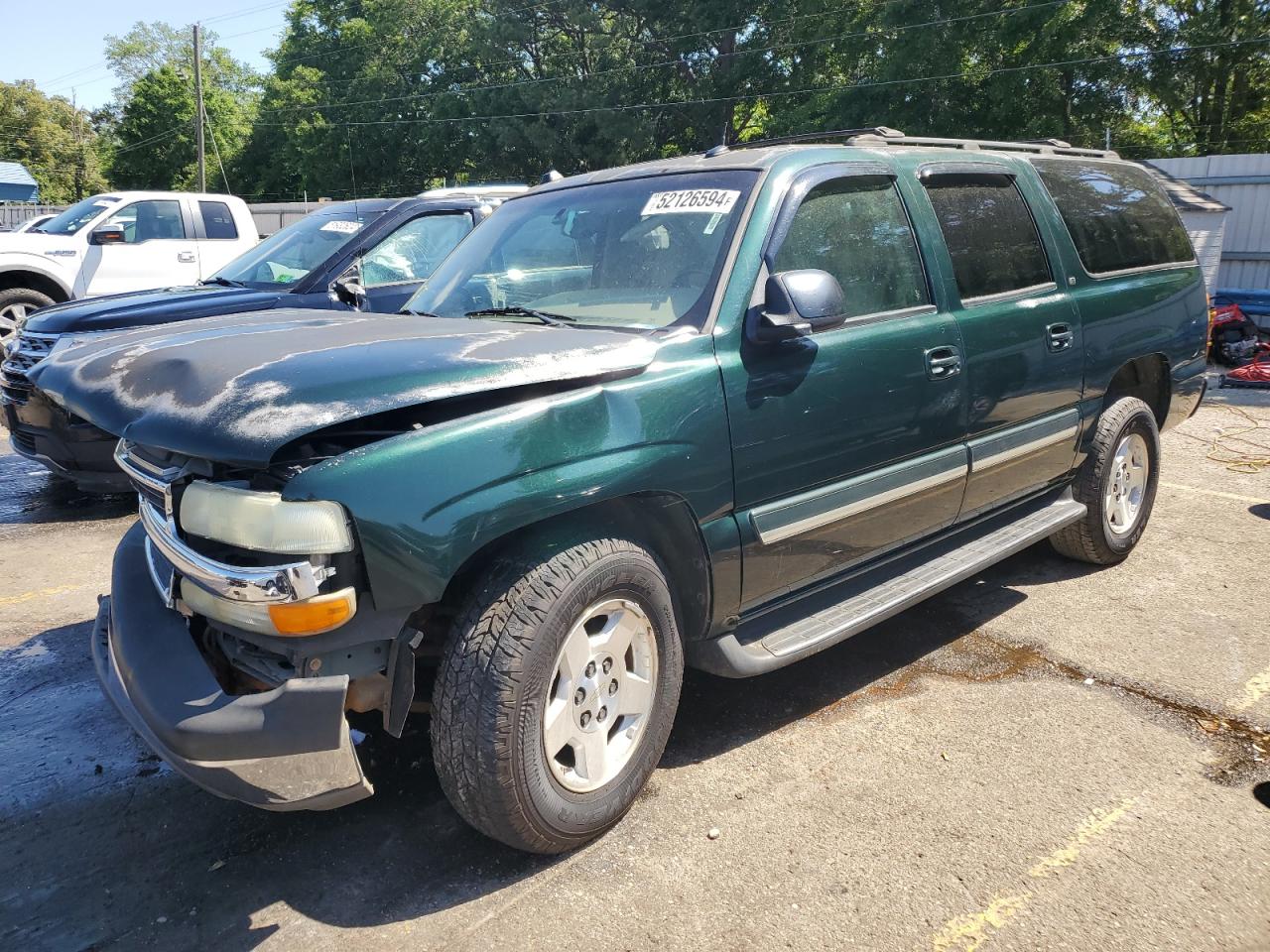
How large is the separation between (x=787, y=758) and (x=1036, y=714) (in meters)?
1.01

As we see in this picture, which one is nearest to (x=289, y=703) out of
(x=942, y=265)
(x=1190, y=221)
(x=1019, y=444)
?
(x=942, y=265)

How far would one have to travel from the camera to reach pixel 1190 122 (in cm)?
2506

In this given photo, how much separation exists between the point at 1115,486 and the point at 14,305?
10.9 metres

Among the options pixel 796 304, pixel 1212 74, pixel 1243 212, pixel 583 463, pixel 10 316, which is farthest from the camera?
pixel 1212 74

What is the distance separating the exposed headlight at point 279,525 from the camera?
2.19m

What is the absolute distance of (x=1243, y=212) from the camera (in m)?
→ 13.9

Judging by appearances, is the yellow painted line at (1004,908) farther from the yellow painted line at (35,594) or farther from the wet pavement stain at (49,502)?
the wet pavement stain at (49,502)

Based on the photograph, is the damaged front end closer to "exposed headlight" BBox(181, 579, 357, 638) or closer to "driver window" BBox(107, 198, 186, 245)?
"exposed headlight" BBox(181, 579, 357, 638)

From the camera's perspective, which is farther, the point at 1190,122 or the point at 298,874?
the point at 1190,122

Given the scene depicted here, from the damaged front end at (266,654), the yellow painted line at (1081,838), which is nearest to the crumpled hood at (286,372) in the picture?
the damaged front end at (266,654)

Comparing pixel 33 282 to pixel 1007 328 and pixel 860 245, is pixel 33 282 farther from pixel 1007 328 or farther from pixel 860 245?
pixel 1007 328

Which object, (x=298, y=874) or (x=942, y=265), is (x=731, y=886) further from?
(x=942, y=265)

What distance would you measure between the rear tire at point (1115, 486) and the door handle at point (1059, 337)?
2.04 feet

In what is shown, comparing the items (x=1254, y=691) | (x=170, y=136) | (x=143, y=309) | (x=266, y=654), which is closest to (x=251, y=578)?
(x=266, y=654)
